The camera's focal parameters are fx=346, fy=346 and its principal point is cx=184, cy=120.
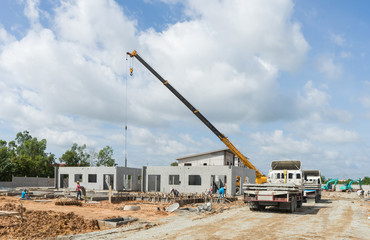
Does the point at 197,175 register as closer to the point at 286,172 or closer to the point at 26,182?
the point at 286,172

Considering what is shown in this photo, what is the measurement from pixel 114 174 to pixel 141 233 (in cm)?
2713

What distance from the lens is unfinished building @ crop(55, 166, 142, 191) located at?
3828 cm

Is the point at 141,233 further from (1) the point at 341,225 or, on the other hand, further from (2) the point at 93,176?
(2) the point at 93,176

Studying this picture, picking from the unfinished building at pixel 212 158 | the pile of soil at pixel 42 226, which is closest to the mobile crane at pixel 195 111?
the unfinished building at pixel 212 158

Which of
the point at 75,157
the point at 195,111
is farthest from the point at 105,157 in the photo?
the point at 195,111

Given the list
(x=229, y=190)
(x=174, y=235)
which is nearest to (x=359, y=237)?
(x=174, y=235)

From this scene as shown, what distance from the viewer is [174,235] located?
1119 cm

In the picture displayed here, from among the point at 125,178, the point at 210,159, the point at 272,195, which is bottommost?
the point at 125,178

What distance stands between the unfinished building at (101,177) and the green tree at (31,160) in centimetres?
1286

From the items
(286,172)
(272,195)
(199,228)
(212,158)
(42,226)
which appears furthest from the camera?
(212,158)

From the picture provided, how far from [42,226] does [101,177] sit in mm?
27090

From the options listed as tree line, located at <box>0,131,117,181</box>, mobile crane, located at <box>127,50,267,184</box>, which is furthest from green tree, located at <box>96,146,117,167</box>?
mobile crane, located at <box>127,50,267,184</box>

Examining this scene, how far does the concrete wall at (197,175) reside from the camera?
32.6 metres

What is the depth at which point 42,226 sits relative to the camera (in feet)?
41.8
